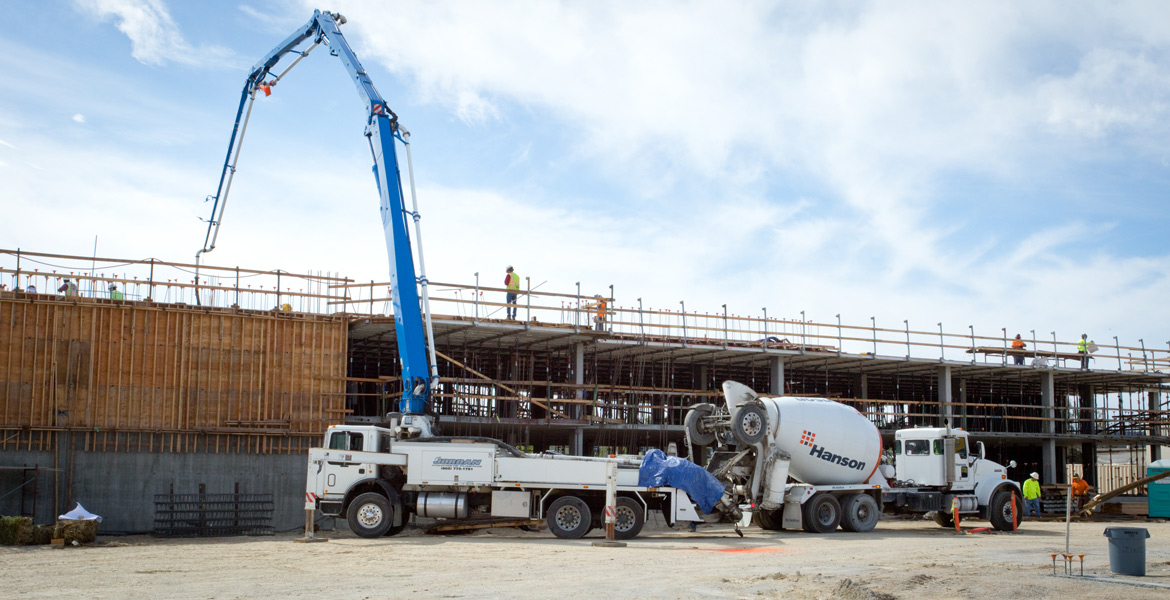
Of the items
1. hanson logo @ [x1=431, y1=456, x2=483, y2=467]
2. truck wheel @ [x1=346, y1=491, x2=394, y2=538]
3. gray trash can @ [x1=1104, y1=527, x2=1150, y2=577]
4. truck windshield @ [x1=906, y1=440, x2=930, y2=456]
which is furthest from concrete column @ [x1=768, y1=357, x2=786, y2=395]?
gray trash can @ [x1=1104, y1=527, x2=1150, y2=577]

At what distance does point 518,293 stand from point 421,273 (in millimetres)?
6695

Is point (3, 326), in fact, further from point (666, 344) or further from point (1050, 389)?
point (1050, 389)

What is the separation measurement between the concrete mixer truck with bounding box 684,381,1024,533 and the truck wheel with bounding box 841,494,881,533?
0.08 feet

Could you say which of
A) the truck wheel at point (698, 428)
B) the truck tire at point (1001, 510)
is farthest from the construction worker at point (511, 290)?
the truck tire at point (1001, 510)

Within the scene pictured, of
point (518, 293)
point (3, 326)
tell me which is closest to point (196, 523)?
point (3, 326)

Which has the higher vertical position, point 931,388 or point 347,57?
point 347,57

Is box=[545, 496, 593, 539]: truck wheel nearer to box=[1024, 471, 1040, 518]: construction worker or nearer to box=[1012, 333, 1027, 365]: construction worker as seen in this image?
box=[1024, 471, 1040, 518]: construction worker

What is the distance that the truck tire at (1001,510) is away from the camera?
2477 cm

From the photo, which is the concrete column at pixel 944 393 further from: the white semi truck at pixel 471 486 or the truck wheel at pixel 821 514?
the white semi truck at pixel 471 486

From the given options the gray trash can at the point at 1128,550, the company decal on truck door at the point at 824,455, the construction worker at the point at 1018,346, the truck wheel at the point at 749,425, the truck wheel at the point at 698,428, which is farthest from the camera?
the construction worker at the point at 1018,346

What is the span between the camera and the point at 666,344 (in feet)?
107

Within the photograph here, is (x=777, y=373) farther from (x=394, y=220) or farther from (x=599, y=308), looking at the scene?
(x=394, y=220)

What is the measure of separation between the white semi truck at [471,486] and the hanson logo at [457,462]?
0.02 metres

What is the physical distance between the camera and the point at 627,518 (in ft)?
68.9
